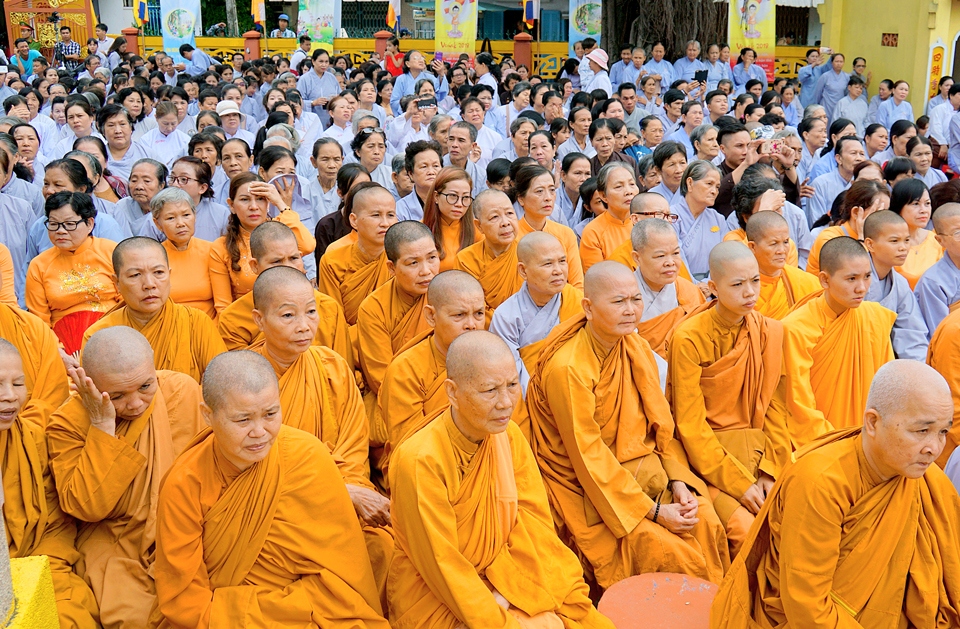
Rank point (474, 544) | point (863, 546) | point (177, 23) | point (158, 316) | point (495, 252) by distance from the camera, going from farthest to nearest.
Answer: point (177, 23) < point (495, 252) < point (158, 316) < point (474, 544) < point (863, 546)

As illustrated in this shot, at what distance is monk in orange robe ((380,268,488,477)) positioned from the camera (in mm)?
4422

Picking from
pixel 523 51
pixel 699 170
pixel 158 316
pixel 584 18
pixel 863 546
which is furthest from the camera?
pixel 523 51

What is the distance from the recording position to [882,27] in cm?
1777

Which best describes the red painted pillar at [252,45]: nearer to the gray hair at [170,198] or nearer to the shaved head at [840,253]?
the gray hair at [170,198]

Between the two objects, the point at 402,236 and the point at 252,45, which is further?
the point at 252,45

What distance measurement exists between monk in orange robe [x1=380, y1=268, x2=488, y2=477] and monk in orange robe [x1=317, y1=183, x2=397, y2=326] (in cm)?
153

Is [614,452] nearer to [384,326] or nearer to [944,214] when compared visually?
[384,326]

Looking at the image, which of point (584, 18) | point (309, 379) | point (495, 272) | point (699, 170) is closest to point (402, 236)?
point (495, 272)

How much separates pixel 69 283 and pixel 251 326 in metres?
1.50

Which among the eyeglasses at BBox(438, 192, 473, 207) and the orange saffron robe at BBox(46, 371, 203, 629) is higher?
the eyeglasses at BBox(438, 192, 473, 207)

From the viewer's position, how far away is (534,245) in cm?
494

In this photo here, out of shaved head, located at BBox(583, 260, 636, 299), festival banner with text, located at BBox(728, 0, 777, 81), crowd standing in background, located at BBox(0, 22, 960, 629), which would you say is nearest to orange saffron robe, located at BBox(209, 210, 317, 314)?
crowd standing in background, located at BBox(0, 22, 960, 629)

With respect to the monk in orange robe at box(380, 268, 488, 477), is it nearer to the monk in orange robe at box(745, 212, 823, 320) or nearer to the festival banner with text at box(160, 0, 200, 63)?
the monk in orange robe at box(745, 212, 823, 320)

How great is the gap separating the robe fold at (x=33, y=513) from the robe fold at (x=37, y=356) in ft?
1.55
